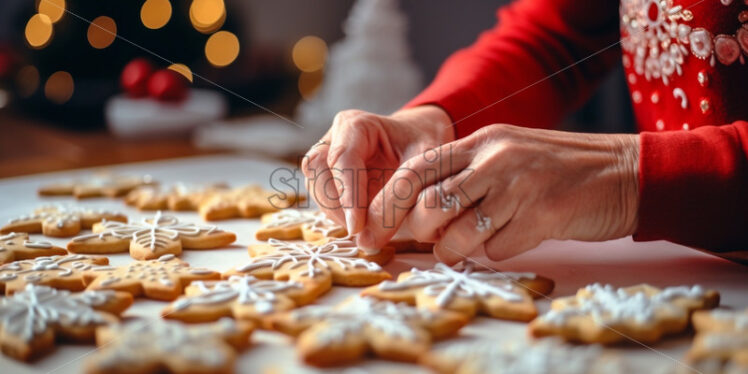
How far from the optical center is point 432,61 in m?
3.24

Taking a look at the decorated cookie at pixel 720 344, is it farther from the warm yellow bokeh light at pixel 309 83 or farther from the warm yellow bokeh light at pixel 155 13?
the warm yellow bokeh light at pixel 309 83

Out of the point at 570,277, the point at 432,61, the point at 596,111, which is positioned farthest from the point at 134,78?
the point at 570,277

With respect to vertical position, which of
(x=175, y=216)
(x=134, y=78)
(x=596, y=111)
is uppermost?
(x=134, y=78)

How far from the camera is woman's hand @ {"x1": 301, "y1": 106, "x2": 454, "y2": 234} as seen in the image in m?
1.04

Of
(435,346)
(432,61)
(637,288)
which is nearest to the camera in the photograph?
(435,346)

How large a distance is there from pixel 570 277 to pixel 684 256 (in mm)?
216

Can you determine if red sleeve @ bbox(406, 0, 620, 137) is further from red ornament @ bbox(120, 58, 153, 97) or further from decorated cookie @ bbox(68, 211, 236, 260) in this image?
red ornament @ bbox(120, 58, 153, 97)

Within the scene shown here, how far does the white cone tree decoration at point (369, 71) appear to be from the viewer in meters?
2.47

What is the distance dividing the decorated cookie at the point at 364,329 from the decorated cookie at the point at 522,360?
33 millimetres

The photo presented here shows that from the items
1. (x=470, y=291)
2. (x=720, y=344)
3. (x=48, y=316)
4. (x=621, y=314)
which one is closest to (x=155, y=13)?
(x=48, y=316)

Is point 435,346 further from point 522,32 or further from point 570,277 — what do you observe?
point 522,32

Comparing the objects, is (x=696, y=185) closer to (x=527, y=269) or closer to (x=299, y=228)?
(x=527, y=269)

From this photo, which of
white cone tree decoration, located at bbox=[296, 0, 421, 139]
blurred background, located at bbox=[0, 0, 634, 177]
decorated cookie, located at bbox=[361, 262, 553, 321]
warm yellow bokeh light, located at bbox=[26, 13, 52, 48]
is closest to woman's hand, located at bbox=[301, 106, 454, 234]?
decorated cookie, located at bbox=[361, 262, 553, 321]

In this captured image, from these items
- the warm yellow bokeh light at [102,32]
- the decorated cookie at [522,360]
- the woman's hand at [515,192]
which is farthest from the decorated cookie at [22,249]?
the warm yellow bokeh light at [102,32]
